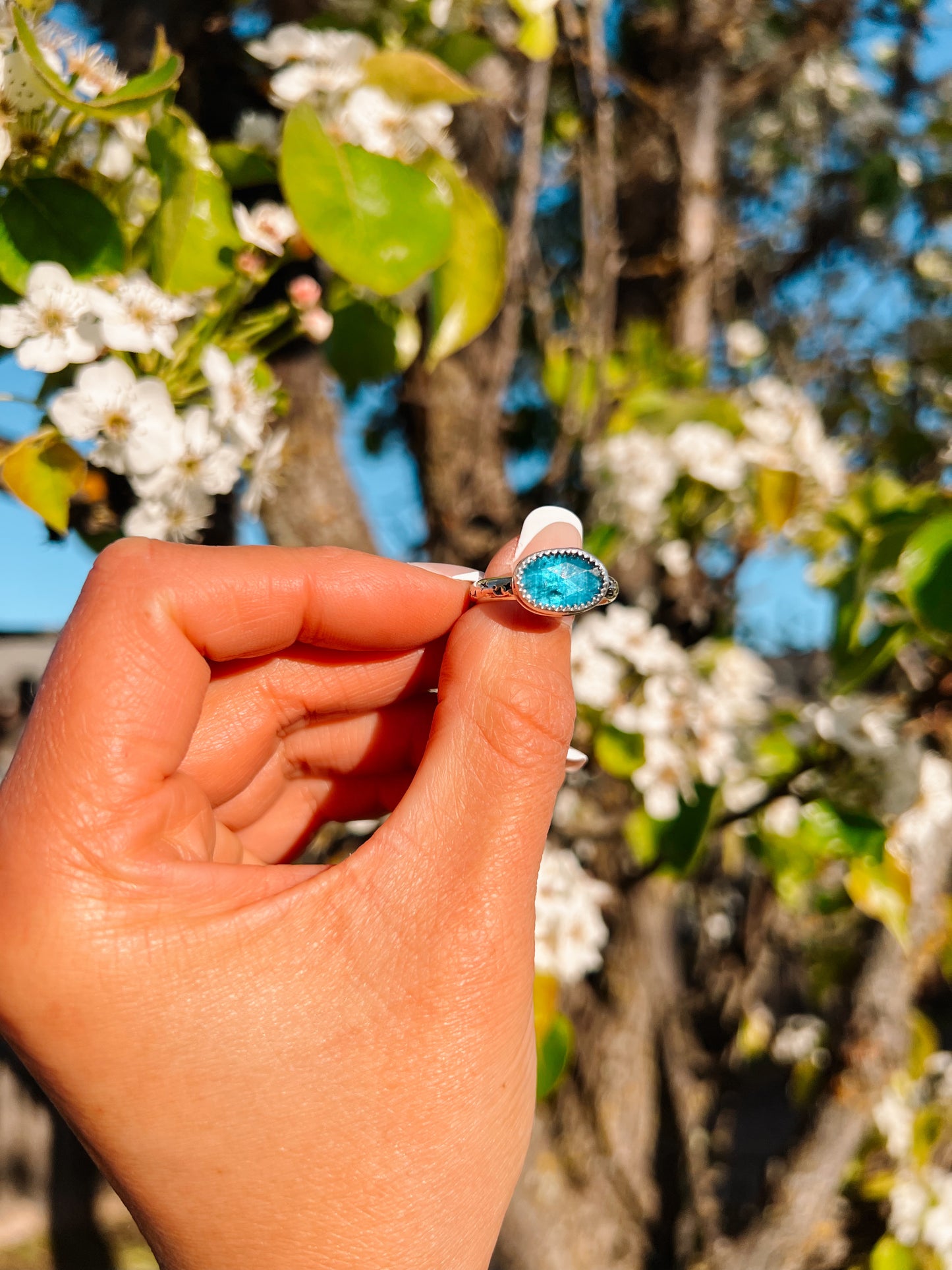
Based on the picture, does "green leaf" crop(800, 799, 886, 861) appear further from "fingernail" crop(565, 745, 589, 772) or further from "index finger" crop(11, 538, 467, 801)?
"index finger" crop(11, 538, 467, 801)

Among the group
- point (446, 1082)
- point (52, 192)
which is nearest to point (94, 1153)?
point (446, 1082)

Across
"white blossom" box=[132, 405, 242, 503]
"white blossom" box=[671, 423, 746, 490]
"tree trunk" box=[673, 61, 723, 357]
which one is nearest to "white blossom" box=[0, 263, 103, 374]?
"white blossom" box=[132, 405, 242, 503]

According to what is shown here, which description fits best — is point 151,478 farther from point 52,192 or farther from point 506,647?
point 506,647

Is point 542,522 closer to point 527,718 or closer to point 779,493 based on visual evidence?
point 527,718

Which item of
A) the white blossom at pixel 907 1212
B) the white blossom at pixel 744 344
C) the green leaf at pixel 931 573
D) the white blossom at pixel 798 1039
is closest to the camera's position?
the green leaf at pixel 931 573

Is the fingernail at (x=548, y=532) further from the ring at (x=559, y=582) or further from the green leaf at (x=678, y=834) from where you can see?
the green leaf at (x=678, y=834)

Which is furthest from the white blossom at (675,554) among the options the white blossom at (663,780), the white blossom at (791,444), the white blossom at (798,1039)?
the white blossom at (798,1039)

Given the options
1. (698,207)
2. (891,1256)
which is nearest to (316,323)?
(698,207)
